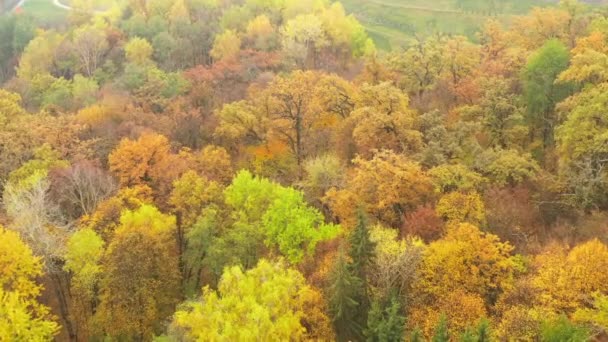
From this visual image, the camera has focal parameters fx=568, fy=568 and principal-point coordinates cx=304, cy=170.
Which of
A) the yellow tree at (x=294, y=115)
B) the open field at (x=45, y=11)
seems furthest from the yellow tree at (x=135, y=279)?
the open field at (x=45, y=11)

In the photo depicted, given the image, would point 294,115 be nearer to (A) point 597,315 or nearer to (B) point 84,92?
(B) point 84,92

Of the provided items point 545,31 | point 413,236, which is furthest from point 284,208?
point 545,31

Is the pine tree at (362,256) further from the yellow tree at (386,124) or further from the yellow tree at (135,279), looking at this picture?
the yellow tree at (135,279)

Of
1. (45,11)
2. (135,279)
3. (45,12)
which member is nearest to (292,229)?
(135,279)

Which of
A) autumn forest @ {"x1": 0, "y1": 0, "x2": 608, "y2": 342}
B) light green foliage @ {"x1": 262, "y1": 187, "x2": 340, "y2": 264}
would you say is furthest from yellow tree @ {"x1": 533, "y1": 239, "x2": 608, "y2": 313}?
light green foliage @ {"x1": 262, "y1": 187, "x2": 340, "y2": 264}

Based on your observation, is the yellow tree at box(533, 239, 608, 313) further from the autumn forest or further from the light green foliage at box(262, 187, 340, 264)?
the light green foliage at box(262, 187, 340, 264)

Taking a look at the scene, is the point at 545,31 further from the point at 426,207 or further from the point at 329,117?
the point at 426,207
